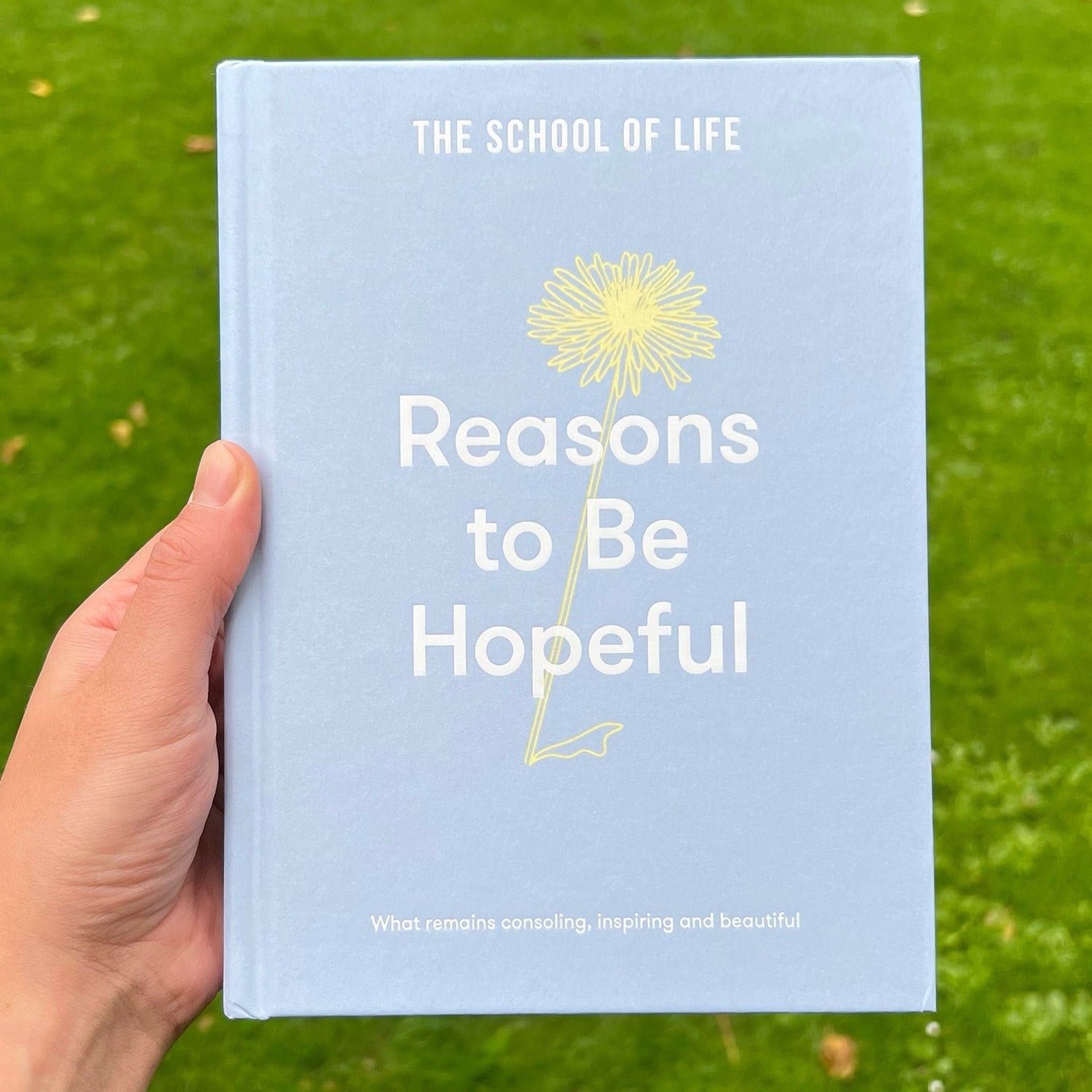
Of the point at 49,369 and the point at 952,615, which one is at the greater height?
the point at 49,369

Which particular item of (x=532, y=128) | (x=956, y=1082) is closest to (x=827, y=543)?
(x=532, y=128)

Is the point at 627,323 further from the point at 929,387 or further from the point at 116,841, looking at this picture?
the point at 929,387

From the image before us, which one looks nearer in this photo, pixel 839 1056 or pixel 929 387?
pixel 839 1056

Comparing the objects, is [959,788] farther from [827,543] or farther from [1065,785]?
[827,543]

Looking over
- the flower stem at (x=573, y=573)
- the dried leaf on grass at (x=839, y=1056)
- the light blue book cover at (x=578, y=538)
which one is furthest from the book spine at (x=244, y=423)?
the dried leaf on grass at (x=839, y=1056)

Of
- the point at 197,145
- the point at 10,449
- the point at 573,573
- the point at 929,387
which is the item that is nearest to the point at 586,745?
the point at 573,573

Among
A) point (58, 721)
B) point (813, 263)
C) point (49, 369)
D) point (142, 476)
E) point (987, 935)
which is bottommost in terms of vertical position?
point (987, 935)
